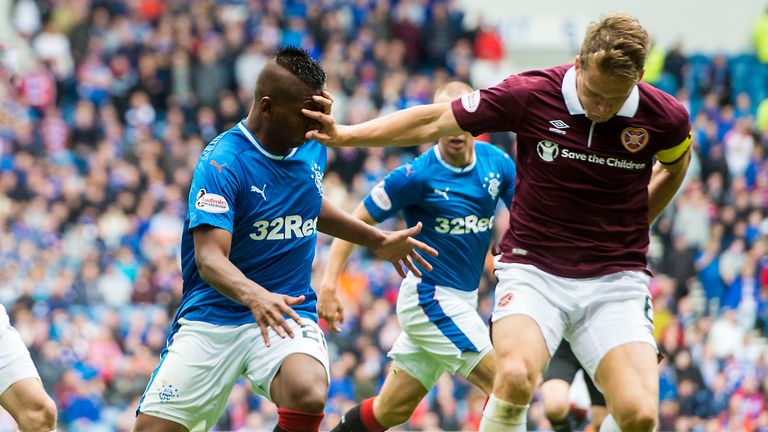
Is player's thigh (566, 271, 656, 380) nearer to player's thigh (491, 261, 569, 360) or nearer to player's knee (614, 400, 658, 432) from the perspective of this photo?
player's thigh (491, 261, 569, 360)

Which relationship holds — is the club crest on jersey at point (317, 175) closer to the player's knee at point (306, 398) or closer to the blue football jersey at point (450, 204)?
the player's knee at point (306, 398)

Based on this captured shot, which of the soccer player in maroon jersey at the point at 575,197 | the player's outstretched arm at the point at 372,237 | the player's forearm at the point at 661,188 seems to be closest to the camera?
the soccer player in maroon jersey at the point at 575,197

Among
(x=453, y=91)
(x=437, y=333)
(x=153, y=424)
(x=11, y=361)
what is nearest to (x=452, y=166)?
(x=453, y=91)

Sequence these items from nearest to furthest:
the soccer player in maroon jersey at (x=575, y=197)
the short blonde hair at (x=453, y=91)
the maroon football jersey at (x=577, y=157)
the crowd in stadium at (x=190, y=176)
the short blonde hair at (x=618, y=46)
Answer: the short blonde hair at (x=618, y=46) → the soccer player in maroon jersey at (x=575, y=197) → the maroon football jersey at (x=577, y=157) → the short blonde hair at (x=453, y=91) → the crowd in stadium at (x=190, y=176)

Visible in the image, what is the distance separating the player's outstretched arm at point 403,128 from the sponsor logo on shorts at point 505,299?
0.90 meters

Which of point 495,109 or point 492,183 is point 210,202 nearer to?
point 495,109

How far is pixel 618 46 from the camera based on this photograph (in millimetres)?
6402

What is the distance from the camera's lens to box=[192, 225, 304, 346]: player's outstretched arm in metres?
6.04

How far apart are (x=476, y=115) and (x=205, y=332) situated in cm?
183

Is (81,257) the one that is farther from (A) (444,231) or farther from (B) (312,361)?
(B) (312,361)

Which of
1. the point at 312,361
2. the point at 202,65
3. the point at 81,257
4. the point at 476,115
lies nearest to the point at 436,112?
the point at 476,115

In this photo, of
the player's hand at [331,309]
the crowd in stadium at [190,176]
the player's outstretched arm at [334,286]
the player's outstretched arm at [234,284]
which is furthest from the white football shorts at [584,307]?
the crowd in stadium at [190,176]

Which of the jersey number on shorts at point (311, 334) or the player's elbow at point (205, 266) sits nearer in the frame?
the player's elbow at point (205, 266)

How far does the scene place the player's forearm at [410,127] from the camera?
6758 mm
